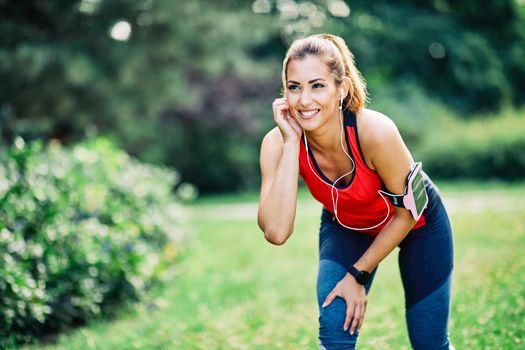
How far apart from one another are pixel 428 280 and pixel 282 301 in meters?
2.86

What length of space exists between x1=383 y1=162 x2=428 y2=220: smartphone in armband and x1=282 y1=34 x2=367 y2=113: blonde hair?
42cm

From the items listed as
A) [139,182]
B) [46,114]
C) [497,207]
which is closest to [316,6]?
[46,114]

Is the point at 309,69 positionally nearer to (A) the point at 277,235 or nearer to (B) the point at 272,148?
(B) the point at 272,148

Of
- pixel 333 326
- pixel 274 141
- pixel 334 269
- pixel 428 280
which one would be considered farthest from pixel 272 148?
pixel 428 280

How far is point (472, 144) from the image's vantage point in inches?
708

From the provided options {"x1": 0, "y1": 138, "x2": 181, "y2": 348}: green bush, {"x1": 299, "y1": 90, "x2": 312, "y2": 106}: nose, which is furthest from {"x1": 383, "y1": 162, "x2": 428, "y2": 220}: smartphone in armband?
{"x1": 0, "y1": 138, "x2": 181, "y2": 348}: green bush

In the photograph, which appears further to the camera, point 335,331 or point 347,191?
point 347,191

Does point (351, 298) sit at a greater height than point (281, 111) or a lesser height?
lesser

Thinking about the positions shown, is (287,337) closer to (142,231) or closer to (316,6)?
(142,231)

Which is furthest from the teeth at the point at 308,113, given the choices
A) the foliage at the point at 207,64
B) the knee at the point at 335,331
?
the foliage at the point at 207,64

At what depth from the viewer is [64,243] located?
16.0 ft

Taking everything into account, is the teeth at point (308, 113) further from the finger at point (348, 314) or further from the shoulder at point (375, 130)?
the finger at point (348, 314)

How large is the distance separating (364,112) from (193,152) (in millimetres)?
18019

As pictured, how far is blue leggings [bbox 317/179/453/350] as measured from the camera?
2.83 metres
